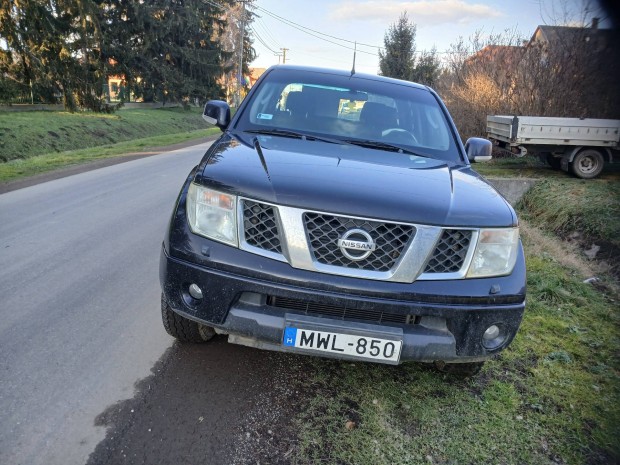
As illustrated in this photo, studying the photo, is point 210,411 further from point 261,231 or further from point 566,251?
point 566,251

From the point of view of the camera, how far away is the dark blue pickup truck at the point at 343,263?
7.36 ft

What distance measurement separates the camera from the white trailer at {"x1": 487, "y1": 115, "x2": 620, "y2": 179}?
8.81 m

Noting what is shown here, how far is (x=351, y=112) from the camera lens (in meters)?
3.73

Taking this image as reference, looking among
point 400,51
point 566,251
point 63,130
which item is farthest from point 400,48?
point 566,251

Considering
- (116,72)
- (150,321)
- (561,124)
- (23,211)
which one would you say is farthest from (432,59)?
(150,321)

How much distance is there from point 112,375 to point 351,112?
8.27 ft

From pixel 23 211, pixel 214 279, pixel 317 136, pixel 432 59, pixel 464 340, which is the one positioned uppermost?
pixel 432 59

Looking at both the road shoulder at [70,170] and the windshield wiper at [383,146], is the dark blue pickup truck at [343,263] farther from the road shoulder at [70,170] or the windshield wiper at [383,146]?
the road shoulder at [70,170]

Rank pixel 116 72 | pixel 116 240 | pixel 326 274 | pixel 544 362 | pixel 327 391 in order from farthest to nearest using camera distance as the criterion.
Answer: pixel 116 72 → pixel 116 240 → pixel 544 362 → pixel 327 391 → pixel 326 274

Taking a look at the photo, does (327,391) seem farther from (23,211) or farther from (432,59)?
(432,59)

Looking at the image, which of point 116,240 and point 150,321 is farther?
point 116,240

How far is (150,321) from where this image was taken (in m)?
3.37

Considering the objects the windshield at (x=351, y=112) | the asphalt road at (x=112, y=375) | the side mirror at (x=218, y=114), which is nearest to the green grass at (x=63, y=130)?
the asphalt road at (x=112, y=375)

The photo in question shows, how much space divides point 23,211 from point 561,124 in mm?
9138
